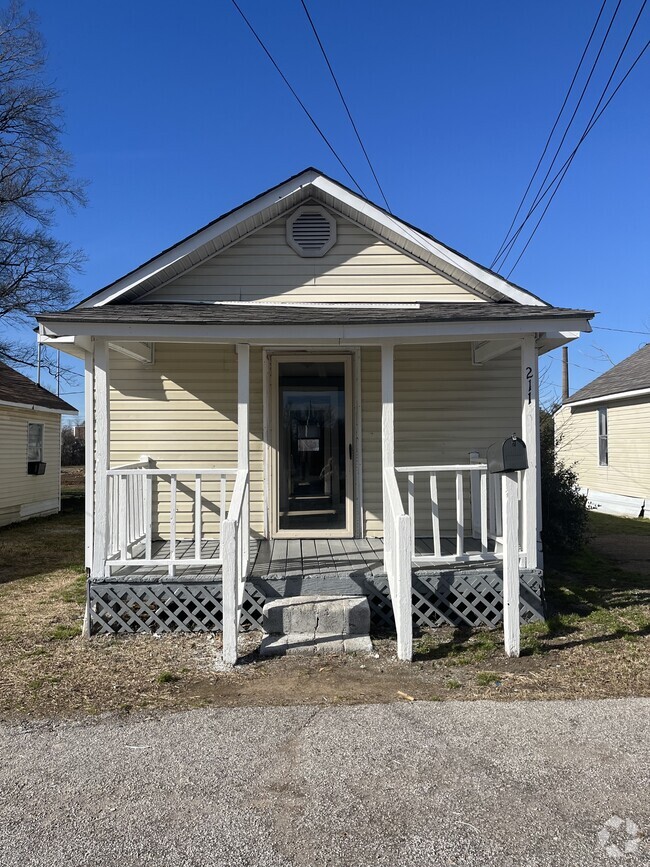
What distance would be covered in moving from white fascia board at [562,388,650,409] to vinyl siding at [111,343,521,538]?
948cm

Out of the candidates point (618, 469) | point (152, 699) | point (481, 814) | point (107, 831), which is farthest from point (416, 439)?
point (618, 469)

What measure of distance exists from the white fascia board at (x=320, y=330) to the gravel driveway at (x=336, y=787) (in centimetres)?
324

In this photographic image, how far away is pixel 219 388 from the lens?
25.2 feet

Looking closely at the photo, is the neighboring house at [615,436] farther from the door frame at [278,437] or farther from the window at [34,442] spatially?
the window at [34,442]

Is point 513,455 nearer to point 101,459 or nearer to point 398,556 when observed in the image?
point 398,556

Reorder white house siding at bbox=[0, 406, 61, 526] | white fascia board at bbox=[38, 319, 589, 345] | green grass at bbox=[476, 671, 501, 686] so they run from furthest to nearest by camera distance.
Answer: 1. white house siding at bbox=[0, 406, 61, 526]
2. white fascia board at bbox=[38, 319, 589, 345]
3. green grass at bbox=[476, 671, 501, 686]

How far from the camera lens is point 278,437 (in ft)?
24.8

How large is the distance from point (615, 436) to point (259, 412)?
518 inches

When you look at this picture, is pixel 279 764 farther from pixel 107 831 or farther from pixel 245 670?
pixel 245 670

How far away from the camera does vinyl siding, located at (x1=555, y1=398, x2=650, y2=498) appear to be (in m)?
15.9

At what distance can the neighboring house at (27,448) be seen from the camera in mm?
15031

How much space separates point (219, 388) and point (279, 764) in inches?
196

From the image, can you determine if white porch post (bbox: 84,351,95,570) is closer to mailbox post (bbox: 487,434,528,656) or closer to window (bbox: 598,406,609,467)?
mailbox post (bbox: 487,434,528,656)

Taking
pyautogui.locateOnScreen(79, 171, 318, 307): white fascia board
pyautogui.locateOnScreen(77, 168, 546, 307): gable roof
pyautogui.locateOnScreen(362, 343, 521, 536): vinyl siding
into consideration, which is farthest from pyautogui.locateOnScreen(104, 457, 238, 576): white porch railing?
pyautogui.locateOnScreen(362, 343, 521, 536): vinyl siding
